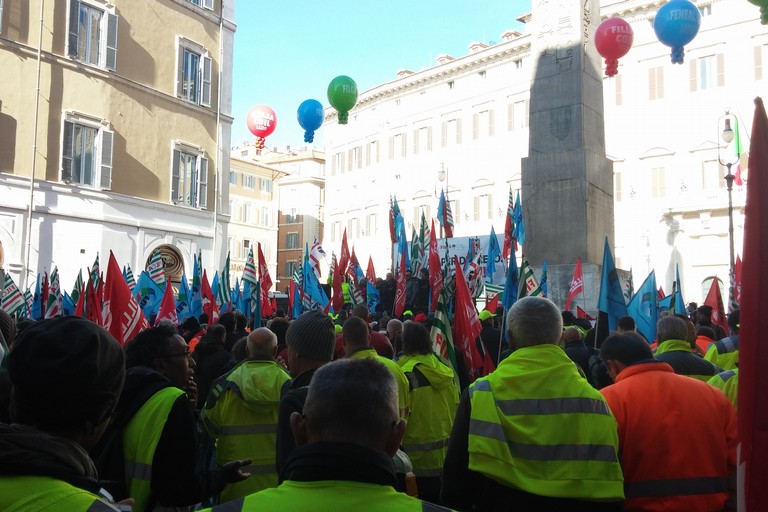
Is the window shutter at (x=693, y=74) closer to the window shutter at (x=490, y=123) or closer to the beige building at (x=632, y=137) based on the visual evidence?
the beige building at (x=632, y=137)

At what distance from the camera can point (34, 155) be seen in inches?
805

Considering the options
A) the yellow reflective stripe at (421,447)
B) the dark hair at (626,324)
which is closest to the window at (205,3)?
the dark hair at (626,324)

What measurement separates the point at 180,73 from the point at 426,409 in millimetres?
22348

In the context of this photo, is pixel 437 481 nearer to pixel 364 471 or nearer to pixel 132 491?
pixel 132 491

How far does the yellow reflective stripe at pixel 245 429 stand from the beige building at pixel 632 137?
101ft

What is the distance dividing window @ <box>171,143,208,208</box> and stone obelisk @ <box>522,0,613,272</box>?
14737 millimetres

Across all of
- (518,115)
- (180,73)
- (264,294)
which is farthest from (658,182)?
(264,294)

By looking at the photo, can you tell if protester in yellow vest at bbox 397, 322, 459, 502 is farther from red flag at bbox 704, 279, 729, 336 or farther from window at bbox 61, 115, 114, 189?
window at bbox 61, 115, 114, 189

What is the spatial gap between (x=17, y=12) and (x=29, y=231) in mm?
6058

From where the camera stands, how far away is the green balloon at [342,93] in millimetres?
19625

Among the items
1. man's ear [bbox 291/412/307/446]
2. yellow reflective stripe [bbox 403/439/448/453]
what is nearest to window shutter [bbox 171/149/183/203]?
yellow reflective stripe [bbox 403/439/448/453]

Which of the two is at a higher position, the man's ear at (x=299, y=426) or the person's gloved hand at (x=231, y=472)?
the man's ear at (x=299, y=426)

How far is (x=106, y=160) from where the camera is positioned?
2222cm

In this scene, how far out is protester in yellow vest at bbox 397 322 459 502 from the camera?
4.93 meters
